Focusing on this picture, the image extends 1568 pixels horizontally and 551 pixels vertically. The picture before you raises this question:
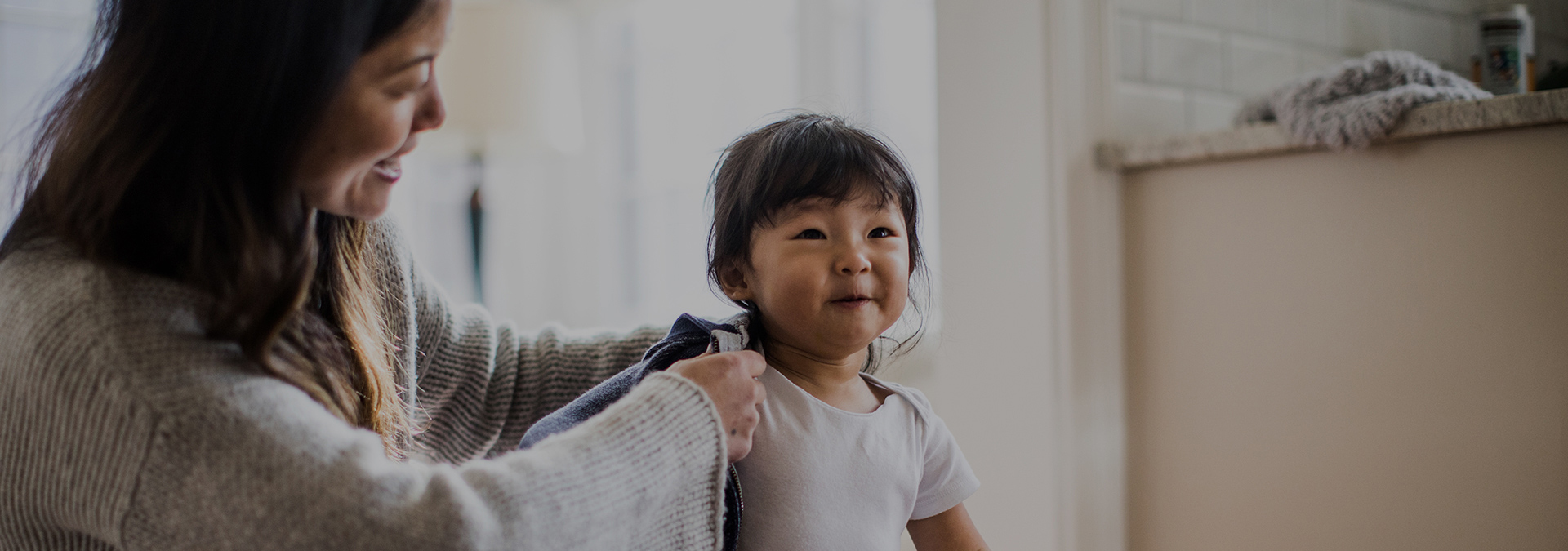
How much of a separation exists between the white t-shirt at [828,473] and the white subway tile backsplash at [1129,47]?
76 centimetres

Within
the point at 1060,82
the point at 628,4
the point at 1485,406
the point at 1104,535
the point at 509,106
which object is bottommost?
the point at 1104,535

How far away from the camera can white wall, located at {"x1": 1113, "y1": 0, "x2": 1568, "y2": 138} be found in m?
1.51

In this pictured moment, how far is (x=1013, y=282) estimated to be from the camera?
4.86 ft

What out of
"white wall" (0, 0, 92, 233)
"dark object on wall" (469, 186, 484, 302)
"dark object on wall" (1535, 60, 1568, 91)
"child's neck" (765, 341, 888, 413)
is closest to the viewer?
"child's neck" (765, 341, 888, 413)

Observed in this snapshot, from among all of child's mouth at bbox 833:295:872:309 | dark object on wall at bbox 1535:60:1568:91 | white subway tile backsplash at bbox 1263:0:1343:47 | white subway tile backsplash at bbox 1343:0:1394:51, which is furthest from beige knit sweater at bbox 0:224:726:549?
white subway tile backsplash at bbox 1343:0:1394:51

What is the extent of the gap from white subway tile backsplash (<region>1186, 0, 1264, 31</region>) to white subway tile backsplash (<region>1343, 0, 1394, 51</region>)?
0.24m

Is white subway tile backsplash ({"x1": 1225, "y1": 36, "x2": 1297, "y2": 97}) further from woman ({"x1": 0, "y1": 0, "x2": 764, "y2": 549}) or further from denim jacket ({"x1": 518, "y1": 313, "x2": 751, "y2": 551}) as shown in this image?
woman ({"x1": 0, "y1": 0, "x2": 764, "y2": 549})

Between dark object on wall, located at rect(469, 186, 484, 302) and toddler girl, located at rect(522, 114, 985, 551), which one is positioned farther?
dark object on wall, located at rect(469, 186, 484, 302)

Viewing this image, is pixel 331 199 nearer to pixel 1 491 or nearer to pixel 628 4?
pixel 1 491

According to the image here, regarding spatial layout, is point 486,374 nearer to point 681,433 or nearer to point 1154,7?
point 681,433

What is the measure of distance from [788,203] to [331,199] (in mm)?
369

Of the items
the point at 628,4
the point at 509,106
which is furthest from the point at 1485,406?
the point at 628,4

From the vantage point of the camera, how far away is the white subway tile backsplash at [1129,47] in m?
1.48

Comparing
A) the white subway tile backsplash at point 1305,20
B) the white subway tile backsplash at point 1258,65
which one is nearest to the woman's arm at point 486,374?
the white subway tile backsplash at point 1258,65
